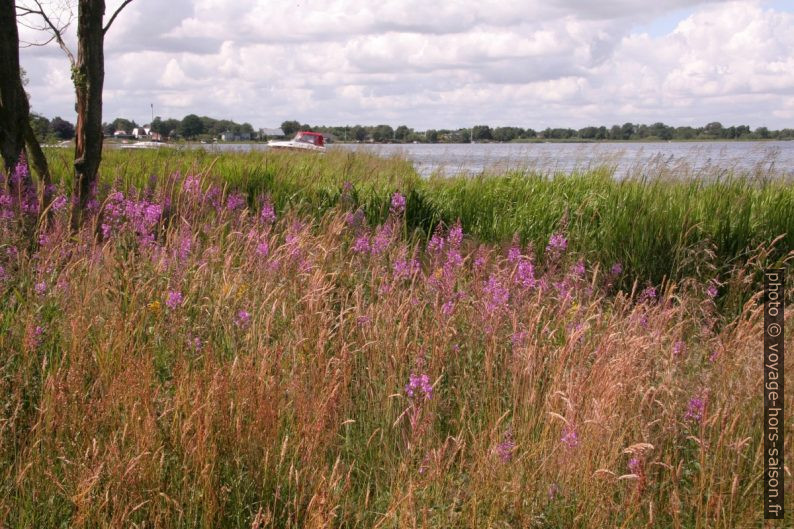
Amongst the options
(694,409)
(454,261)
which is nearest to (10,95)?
(454,261)

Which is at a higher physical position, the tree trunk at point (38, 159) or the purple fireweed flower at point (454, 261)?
the tree trunk at point (38, 159)

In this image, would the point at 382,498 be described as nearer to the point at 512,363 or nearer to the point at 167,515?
the point at 167,515

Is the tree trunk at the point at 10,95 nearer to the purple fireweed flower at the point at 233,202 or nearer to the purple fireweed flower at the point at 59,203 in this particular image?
the purple fireweed flower at the point at 59,203

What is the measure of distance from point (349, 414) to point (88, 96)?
4.48 meters

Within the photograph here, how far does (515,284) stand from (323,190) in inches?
189

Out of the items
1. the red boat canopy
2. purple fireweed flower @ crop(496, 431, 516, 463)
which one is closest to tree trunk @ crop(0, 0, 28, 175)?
purple fireweed flower @ crop(496, 431, 516, 463)

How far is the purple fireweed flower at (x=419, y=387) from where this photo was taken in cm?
299

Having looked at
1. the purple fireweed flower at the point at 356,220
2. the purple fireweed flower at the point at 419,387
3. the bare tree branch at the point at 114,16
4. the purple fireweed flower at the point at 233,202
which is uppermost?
the bare tree branch at the point at 114,16

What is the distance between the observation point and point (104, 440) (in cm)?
292

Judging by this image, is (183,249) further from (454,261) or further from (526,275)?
(526,275)

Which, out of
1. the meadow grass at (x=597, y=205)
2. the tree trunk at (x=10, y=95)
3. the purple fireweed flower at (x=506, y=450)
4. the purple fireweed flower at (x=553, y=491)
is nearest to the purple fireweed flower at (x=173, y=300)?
the purple fireweed flower at (x=506, y=450)

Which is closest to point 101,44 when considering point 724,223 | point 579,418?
point 579,418

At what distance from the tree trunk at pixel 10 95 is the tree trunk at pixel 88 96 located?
470 millimetres

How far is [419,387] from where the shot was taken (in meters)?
3.21
